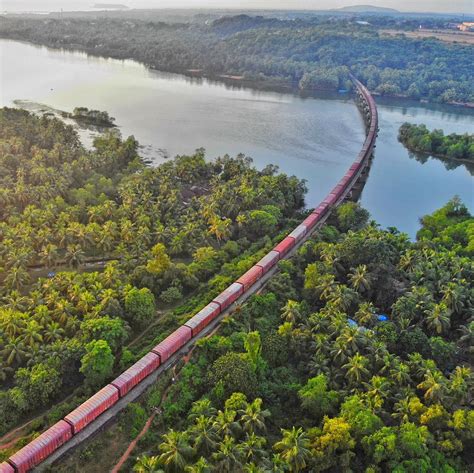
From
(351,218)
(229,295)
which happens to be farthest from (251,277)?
(351,218)

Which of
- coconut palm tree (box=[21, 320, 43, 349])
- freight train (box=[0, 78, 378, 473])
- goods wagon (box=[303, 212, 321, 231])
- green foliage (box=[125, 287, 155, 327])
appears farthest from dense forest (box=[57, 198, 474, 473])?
coconut palm tree (box=[21, 320, 43, 349])

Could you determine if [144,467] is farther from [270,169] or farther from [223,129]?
[223,129]

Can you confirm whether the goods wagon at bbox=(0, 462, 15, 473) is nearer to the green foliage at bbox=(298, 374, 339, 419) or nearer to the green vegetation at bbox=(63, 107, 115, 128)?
the green foliage at bbox=(298, 374, 339, 419)

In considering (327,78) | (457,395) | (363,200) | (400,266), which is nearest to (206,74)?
(327,78)

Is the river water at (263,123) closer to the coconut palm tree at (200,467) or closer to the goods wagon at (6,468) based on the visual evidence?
the coconut palm tree at (200,467)

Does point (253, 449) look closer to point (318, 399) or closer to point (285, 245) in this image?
point (318, 399)
